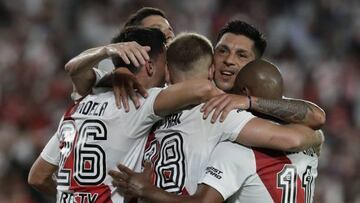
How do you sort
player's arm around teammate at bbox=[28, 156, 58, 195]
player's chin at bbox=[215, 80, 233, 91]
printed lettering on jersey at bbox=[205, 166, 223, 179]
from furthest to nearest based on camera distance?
player's arm around teammate at bbox=[28, 156, 58, 195] → player's chin at bbox=[215, 80, 233, 91] → printed lettering on jersey at bbox=[205, 166, 223, 179]

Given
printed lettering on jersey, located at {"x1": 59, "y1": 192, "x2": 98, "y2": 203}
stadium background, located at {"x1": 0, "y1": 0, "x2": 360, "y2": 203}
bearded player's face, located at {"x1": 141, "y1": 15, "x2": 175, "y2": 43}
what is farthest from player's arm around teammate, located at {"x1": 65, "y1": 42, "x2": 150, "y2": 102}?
stadium background, located at {"x1": 0, "y1": 0, "x2": 360, "y2": 203}

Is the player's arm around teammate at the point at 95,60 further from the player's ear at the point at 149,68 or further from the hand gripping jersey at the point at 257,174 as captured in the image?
the hand gripping jersey at the point at 257,174

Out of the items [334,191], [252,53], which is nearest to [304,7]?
[334,191]

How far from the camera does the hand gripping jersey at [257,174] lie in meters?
4.53

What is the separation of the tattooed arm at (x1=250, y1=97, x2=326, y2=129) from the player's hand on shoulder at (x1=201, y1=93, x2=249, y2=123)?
5 cm

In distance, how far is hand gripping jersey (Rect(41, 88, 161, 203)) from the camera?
185 inches

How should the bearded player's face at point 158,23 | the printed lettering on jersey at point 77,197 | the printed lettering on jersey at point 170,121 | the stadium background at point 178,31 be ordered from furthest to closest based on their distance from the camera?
the stadium background at point 178,31, the bearded player's face at point 158,23, the printed lettering on jersey at point 77,197, the printed lettering on jersey at point 170,121

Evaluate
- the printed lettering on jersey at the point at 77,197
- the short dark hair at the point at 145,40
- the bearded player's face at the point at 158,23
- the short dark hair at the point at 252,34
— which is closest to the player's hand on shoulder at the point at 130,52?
the short dark hair at the point at 145,40

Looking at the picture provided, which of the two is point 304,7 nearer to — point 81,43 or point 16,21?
point 81,43

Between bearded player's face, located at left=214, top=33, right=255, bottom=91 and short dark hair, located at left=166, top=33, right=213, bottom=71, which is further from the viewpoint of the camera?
bearded player's face, located at left=214, top=33, right=255, bottom=91

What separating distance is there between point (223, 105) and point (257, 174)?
1.19ft

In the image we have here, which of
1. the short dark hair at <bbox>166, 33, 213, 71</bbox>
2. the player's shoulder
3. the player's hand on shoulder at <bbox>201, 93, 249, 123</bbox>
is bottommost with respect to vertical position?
the player's shoulder

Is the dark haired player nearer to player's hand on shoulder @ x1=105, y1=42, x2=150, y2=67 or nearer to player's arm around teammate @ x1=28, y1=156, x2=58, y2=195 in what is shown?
player's hand on shoulder @ x1=105, y1=42, x2=150, y2=67

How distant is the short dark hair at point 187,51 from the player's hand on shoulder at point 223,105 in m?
0.21
